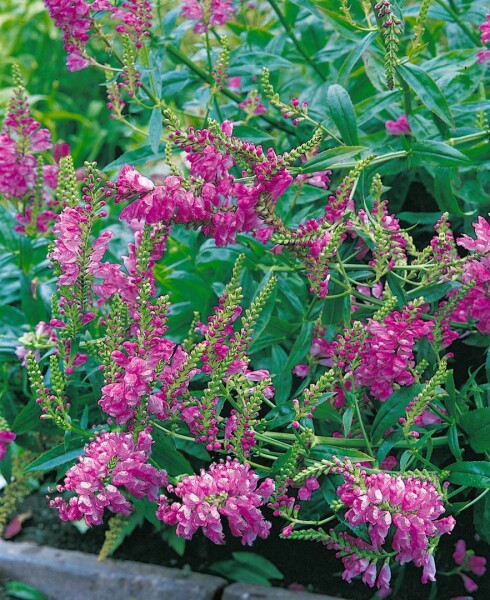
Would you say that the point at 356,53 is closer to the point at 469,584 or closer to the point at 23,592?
the point at 469,584

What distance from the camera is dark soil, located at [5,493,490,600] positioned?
5.68 ft

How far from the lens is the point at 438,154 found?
4.77 ft

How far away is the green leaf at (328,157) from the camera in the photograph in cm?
129

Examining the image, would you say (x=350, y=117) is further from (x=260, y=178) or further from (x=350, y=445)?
(x=350, y=445)

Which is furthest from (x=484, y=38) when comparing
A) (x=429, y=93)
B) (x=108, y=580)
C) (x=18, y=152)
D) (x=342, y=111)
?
(x=108, y=580)

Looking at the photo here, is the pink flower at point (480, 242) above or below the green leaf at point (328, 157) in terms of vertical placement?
below

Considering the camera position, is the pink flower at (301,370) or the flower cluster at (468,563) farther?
the flower cluster at (468,563)

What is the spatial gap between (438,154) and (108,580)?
1.13 m

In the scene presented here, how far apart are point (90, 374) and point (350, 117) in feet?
2.08

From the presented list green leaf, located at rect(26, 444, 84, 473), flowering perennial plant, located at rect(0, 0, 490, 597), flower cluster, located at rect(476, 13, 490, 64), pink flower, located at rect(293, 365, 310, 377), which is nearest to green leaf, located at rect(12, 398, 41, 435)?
flowering perennial plant, located at rect(0, 0, 490, 597)

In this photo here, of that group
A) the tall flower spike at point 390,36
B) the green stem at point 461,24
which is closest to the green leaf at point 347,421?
the tall flower spike at point 390,36

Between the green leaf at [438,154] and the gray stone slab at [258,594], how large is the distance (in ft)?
2.87

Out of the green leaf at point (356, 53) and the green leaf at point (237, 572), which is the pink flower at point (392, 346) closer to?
the green leaf at point (356, 53)

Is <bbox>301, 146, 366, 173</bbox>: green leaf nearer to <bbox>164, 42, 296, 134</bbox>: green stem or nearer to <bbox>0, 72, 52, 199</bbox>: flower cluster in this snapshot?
<bbox>164, 42, 296, 134</bbox>: green stem
